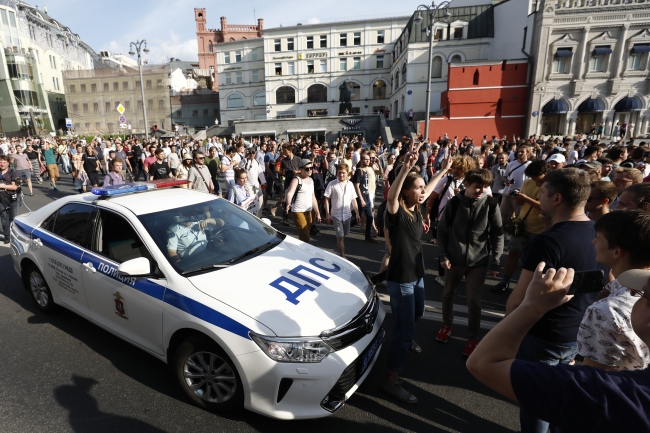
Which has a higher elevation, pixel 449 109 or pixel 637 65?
pixel 637 65

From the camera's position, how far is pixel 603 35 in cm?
2822

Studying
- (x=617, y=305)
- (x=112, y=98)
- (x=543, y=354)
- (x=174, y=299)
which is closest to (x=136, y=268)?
(x=174, y=299)

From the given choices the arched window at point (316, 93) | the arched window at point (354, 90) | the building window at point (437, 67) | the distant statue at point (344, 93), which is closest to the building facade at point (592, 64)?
the building window at point (437, 67)

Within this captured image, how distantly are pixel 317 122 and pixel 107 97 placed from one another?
37317 mm

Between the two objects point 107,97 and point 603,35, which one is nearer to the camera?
point 603,35

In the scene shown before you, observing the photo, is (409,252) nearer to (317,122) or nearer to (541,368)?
(541,368)

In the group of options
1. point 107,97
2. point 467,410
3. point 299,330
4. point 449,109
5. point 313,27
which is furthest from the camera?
point 107,97

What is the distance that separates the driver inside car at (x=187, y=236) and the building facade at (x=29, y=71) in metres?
58.5

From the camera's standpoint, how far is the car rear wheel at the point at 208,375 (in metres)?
2.70

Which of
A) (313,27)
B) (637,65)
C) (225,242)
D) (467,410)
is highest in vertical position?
(313,27)

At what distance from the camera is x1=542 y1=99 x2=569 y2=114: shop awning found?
29.2 m

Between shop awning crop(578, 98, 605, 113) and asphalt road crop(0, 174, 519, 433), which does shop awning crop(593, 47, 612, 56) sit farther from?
asphalt road crop(0, 174, 519, 433)

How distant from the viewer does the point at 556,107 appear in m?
29.3

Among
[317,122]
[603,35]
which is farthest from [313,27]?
[603,35]
